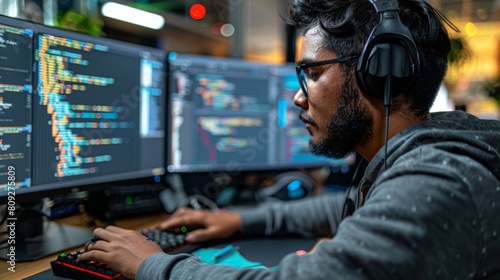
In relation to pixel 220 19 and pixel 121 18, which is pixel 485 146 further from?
pixel 220 19

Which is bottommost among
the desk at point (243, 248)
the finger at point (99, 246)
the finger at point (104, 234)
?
the desk at point (243, 248)

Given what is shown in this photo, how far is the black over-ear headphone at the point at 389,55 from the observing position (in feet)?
2.22

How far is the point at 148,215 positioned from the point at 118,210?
12 centimetres

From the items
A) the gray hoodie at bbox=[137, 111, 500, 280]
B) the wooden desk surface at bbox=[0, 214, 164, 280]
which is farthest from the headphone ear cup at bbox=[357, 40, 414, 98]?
the wooden desk surface at bbox=[0, 214, 164, 280]

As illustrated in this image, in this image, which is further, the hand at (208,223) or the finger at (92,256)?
the hand at (208,223)

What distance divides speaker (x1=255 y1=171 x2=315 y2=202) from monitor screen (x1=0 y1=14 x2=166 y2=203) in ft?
1.34

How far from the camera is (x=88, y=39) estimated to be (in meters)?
0.92

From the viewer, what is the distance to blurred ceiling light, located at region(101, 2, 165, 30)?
137cm

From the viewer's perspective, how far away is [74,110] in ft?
2.92

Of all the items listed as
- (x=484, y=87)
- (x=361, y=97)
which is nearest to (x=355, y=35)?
(x=361, y=97)

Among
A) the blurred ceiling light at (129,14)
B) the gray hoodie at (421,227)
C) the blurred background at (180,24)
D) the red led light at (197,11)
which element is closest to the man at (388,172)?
the gray hoodie at (421,227)

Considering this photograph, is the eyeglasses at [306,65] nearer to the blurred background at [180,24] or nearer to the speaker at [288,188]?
the blurred background at [180,24]

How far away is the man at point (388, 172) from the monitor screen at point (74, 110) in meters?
0.19

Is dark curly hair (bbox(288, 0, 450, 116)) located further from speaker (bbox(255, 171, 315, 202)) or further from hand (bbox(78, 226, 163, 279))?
speaker (bbox(255, 171, 315, 202))
